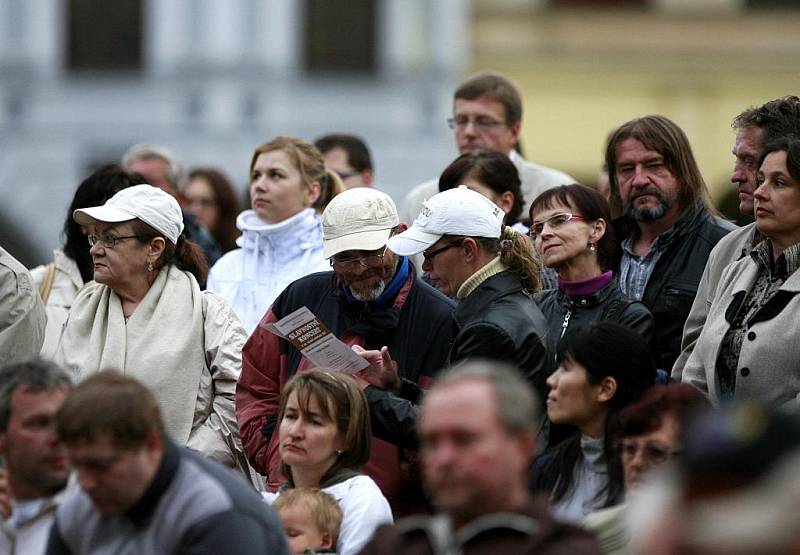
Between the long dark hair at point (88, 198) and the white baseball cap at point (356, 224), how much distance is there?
1.41 meters

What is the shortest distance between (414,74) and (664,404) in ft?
61.7

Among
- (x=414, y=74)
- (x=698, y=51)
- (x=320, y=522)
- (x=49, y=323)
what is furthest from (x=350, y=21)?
(x=320, y=522)

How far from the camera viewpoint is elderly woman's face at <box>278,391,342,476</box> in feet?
20.1

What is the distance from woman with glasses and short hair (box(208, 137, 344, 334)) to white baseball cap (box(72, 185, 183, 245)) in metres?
0.91

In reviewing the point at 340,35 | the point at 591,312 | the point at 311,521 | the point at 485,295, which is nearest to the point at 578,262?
the point at 591,312

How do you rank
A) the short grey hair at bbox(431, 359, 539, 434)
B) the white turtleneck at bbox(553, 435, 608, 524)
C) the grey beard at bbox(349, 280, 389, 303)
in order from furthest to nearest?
1. the grey beard at bbox(349, 280, 389, 303)
2. the white turtleneck at bbox(553, 435, 608, 524)
3. the short grey hair at bbox(431, 359, 539, 434)

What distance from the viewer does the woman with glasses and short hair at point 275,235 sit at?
26.1 ft

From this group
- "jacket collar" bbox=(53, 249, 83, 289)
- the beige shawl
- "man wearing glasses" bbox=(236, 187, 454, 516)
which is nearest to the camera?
"man wearing glasses" bbox=(236, 187, 454, 516)

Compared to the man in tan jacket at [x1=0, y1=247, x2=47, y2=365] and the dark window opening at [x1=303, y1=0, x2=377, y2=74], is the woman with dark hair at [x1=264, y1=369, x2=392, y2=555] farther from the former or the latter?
the dark window opening at [x1=303, y1=0, x2=377, y2=74]

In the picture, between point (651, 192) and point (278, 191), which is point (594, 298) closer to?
point (651, 192)

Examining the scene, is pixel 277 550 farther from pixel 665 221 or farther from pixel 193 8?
pixel 193 8

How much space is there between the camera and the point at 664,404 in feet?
17.2

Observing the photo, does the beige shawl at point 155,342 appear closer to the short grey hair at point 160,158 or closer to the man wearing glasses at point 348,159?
the man wearing glasses at point 348,159

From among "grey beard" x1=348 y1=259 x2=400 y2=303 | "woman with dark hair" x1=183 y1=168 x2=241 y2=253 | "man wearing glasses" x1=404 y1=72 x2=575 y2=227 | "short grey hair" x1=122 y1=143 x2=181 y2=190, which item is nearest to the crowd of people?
"grey beard" x1=348 y1=259 x2=400 y2=303
